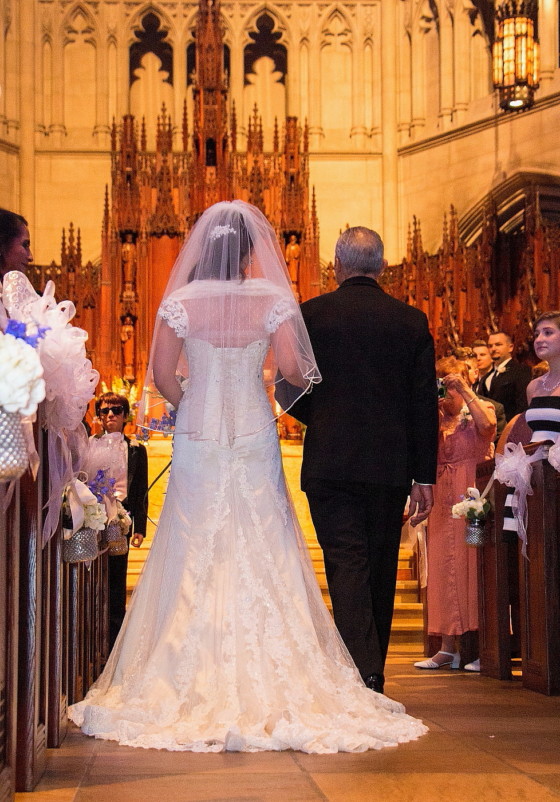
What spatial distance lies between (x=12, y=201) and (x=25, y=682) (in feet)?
47.9

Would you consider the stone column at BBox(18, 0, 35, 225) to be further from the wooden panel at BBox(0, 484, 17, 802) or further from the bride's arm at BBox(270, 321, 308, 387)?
the wooden panel at BBox(0, 484, 17, 802)

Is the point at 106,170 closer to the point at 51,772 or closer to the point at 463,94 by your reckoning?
the point at 463,94

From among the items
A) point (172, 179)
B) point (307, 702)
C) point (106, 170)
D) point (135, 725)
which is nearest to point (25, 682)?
point (135, 725)

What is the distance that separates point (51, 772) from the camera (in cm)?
333

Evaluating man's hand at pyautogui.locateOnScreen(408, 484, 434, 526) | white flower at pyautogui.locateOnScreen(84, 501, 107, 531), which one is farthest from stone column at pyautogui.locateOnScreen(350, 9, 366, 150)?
white flower at pyautogui.locateOnScreen(84, 501, 107, 531)

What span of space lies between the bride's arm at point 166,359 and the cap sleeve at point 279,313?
1.09 feet

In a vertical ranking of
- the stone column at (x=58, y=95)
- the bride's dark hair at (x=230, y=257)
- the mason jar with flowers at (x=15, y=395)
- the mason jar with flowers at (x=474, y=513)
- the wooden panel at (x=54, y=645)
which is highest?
the stone column at (x=58, y=95)

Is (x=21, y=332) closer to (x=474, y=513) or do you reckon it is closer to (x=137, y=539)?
(x=474, y=513)

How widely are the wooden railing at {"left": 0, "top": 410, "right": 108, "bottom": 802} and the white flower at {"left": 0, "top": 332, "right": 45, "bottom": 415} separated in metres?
0.48

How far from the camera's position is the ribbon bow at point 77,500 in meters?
3.98

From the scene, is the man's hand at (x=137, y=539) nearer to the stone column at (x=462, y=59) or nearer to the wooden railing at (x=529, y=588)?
the wooden railing at (x=529, y=588)

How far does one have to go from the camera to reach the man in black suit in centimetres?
922

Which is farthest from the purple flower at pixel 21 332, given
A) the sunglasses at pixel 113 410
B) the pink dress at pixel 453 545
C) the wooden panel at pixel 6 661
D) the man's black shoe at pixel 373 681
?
the sunglasses at pixel 113 410

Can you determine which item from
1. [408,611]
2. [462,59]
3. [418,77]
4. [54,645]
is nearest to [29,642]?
[54,645]
